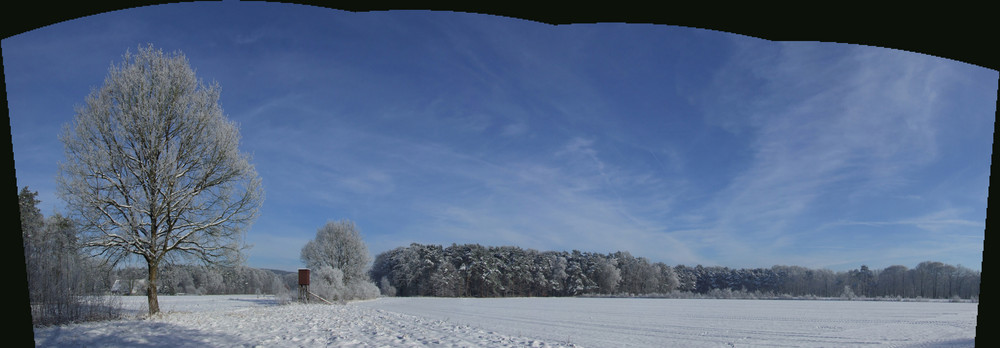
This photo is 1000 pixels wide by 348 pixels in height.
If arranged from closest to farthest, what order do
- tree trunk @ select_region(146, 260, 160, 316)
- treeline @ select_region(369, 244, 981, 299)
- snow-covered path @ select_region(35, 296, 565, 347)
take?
snow-covered path @ select_region(35, 296, 565, 347), tree trunk @ select_region(146, 260, 160, 316), treeline @ select_region(369, 244, 981, 299)

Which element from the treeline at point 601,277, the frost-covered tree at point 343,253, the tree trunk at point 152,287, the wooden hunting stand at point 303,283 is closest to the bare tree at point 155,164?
the tree trunk at point 152,287

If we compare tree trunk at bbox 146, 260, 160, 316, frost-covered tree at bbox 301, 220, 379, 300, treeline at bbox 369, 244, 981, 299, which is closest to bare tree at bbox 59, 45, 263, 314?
tree trunk at bbox 146, 260, 160, 316

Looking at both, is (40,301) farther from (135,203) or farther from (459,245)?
(459,245)

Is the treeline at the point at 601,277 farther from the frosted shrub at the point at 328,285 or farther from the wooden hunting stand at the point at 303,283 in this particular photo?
the wooden hunting stand at the point at 303,283

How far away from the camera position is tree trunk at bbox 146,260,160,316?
44.8 feet

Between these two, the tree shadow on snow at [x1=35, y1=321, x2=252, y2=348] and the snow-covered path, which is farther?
the snow-covered path

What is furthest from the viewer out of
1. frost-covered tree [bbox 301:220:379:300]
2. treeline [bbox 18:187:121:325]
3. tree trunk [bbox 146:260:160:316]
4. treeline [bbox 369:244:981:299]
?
treeline [bbox 369:244:981:299]

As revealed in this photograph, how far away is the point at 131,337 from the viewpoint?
31.6 feet

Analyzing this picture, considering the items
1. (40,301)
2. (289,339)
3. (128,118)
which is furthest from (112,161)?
(289,339)

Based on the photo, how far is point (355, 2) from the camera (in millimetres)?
2447

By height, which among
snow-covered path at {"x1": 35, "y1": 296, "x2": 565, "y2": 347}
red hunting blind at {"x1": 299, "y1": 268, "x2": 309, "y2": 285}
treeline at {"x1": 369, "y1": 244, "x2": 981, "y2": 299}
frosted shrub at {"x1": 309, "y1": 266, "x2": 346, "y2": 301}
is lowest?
treeline at {"x1": 369, "y1": 244, "x2": 981, "y2": 299}

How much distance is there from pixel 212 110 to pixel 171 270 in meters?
5.09

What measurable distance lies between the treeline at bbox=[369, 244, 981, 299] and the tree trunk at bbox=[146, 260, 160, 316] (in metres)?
42.6

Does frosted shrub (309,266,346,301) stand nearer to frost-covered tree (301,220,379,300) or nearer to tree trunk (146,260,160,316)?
frost-covered tree (301,220,379,300)
